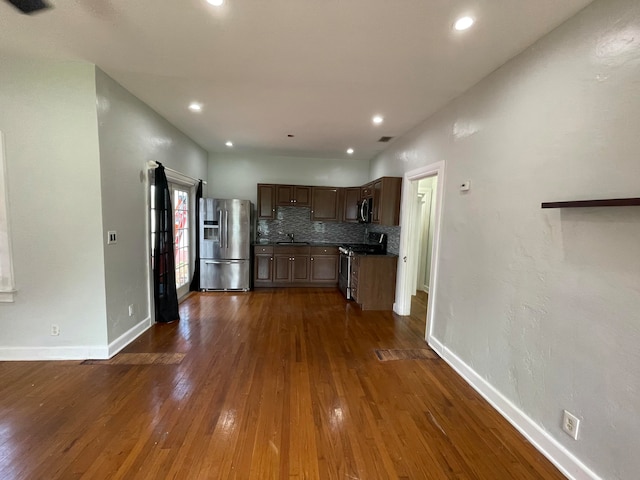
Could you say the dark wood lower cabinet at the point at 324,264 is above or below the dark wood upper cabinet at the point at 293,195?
below

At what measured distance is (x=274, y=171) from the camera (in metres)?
5.77

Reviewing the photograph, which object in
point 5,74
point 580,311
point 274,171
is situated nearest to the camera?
point 580,311

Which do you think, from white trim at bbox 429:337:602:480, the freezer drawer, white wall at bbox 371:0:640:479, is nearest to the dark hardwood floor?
white trim at bbox 429:337:602:480

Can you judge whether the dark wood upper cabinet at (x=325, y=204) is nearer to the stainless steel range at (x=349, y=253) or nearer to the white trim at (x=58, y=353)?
the stainless steel range at (x=349, y=253)

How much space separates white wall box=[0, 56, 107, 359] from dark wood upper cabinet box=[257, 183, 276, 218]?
3100 millimetres

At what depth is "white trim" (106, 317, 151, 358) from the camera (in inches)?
102

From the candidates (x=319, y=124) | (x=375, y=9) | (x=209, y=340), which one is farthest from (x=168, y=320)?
(x=375, y=9)

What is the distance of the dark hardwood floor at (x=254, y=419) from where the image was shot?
150 cm

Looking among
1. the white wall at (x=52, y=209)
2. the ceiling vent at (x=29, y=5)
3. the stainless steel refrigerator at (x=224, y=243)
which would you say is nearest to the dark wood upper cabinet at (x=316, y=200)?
the stainless steel refrigerator at (x=224, y=243)

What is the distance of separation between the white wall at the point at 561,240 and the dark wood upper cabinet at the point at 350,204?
10.2 feet

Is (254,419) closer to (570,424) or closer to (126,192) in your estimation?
(570,424)

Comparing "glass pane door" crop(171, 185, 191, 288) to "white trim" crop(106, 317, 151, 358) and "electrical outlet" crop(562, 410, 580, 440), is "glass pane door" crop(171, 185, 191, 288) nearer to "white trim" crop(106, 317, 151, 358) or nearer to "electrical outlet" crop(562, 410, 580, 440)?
"white trim" crop(106, 317, 151, 358)

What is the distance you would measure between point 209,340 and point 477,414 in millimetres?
2635

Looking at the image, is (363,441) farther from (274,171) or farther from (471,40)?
(274,171)
